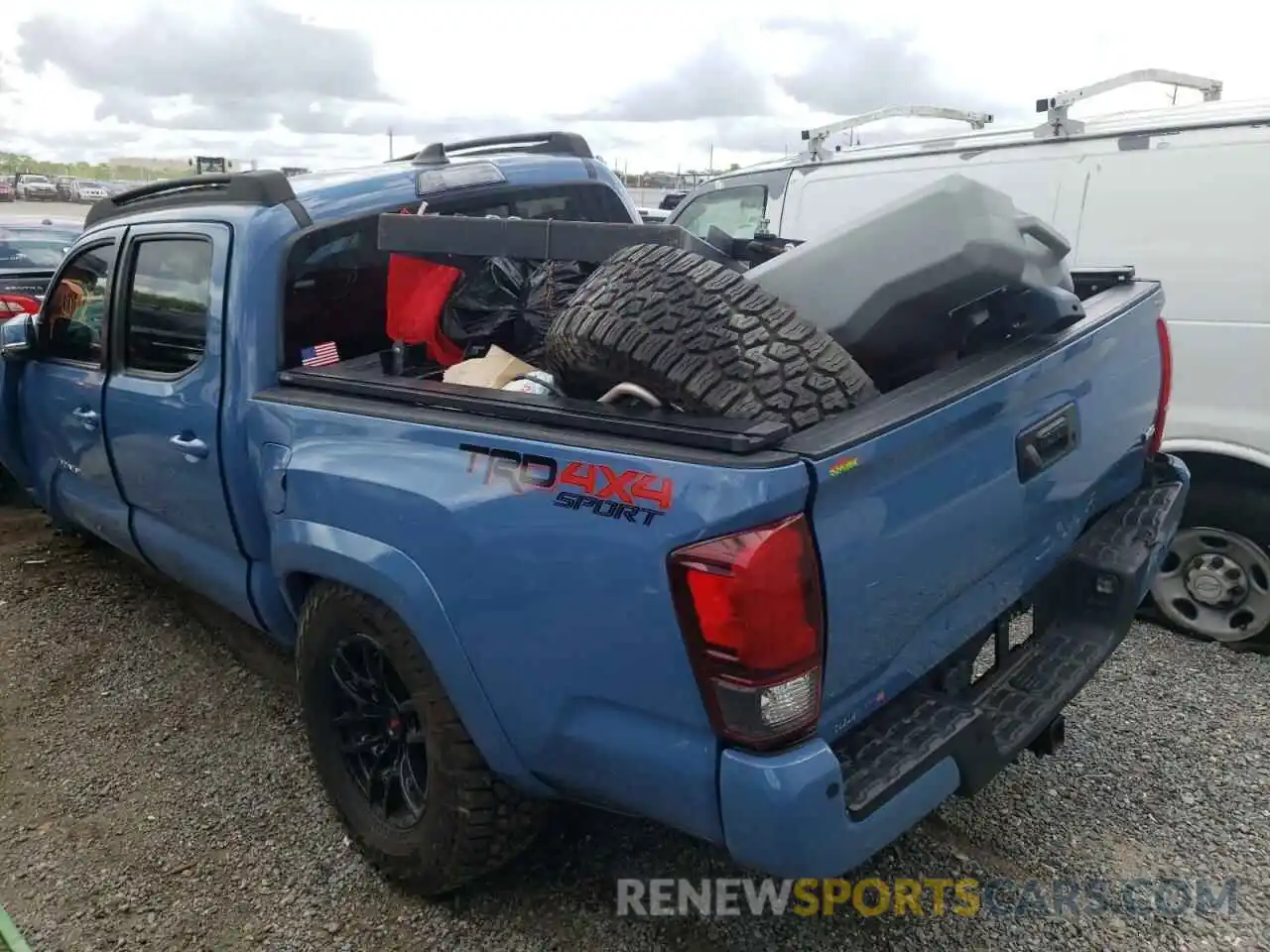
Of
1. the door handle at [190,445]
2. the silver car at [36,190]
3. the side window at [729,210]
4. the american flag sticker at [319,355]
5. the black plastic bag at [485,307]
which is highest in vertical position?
the silver car at [36,190]

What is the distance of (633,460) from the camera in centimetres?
184

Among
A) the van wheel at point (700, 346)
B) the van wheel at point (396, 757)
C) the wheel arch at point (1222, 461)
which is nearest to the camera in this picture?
the van wheel at point (700, 346)

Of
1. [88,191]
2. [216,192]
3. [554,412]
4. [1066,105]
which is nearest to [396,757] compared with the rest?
[554,412]

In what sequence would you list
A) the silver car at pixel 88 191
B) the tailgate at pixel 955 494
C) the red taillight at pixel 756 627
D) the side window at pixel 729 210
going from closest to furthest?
the red taillight at pixel 756 627
the tailgate at pixel 955 494
the side window at pixel 729 210
the silver car at pixel 88 191

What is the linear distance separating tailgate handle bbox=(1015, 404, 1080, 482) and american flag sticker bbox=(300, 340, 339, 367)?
1942 mm

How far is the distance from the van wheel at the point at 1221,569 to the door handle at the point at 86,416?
164 inches

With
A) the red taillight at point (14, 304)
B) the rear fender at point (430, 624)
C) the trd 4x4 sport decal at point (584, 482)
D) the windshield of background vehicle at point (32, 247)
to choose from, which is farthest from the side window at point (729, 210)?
the windshield of background vehicle at point (32, 247)

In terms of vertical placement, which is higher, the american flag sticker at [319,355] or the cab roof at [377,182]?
the cab roof at [377,182]

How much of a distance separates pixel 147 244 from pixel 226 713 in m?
1.67

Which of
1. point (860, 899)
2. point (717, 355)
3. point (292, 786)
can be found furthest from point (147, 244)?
point (860, 899)

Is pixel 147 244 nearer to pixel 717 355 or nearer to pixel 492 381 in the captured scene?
pixel 492 381

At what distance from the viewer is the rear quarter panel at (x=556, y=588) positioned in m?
1.80

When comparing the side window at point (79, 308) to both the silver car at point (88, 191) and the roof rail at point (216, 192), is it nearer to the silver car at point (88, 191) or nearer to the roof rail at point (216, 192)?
the roof rail at point (216, 192)

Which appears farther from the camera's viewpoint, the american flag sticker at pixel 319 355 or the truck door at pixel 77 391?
the truck door at pixel 77 391
